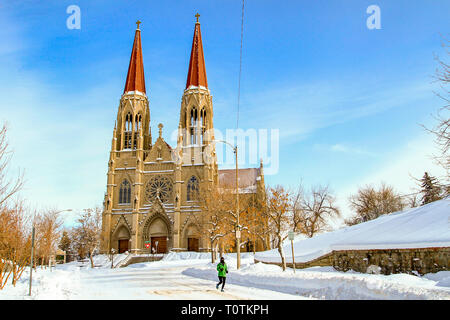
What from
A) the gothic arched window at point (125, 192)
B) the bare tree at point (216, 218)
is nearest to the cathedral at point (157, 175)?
the gothic arched window at point (125, 192)

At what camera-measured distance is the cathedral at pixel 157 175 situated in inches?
2179

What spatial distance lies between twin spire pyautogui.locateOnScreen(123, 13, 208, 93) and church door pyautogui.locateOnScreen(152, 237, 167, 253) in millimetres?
24711

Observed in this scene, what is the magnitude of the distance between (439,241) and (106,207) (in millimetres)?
49242

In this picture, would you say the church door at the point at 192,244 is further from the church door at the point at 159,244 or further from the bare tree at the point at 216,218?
the bare tree at the point at 216,218

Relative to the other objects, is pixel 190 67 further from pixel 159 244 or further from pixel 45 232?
pixel 45 232

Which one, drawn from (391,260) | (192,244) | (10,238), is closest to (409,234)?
(391,260)

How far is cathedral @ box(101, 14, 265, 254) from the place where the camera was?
182 feet

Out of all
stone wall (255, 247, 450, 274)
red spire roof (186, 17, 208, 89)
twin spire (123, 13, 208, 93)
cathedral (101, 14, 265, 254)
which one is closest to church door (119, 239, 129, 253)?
cathedral (101, 14, 265, 254)

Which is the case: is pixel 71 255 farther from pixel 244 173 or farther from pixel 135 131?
pixel 244 173

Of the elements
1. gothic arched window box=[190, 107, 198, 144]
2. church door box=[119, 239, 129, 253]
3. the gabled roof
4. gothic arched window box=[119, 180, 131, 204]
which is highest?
gothic arched window box=[190, 107, 198, 144]

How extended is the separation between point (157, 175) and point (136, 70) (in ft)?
62.9

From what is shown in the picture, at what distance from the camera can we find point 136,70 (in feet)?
213

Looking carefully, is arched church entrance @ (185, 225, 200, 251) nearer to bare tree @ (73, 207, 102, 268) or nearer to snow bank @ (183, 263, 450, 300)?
bare tree @ (73, 207, 102, 268)
